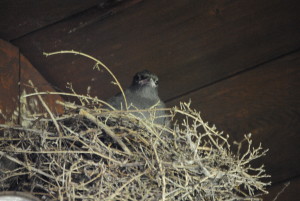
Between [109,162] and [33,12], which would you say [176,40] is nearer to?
[33,12]

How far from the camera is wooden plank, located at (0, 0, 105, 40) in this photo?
10.1ft

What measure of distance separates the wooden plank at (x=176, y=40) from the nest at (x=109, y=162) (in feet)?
1.88

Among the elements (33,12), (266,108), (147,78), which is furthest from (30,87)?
(266,108)

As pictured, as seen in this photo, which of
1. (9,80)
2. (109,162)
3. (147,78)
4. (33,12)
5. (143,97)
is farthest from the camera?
(143,97)

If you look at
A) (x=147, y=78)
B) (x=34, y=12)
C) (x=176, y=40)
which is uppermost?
(x=34, y=12)

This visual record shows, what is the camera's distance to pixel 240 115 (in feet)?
11.1

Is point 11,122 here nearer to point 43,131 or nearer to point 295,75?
point 43,131

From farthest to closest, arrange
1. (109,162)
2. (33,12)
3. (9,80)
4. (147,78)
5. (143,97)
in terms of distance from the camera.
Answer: (143,97)
(147,78)
(9,80)
(33,12)
(109,162)

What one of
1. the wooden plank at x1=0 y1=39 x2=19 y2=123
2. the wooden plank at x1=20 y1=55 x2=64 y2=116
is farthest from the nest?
the wooden plank at x1=20 y1=55 x2=64 y2=116

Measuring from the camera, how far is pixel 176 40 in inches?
127

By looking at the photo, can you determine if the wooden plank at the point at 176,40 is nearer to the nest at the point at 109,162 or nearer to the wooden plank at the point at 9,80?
the wooden plank at the point at 9,80

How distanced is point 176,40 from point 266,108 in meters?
0.58

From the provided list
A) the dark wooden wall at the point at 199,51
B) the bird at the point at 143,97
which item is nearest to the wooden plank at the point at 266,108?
the dark wooden wall at the point at 199,51

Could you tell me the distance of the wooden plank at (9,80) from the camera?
314 cm
